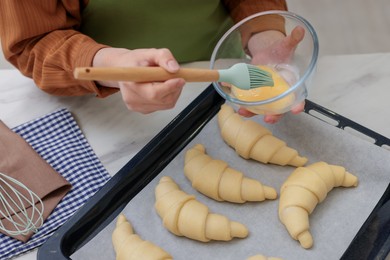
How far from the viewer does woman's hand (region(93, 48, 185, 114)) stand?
64 centimetres

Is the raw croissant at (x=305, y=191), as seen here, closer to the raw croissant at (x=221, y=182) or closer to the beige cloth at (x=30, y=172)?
the raw croissant at (x=221, y=182)

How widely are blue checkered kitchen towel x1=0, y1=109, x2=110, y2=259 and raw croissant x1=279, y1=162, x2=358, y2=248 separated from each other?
0.31m

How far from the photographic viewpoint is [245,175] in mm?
859

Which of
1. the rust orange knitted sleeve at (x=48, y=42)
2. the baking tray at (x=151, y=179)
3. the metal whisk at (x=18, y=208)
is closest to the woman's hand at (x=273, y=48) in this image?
the baking tray at (x=151, y=179)

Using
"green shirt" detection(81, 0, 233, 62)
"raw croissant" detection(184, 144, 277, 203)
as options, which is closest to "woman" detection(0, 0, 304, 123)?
"green shirt" detection(81, 0, 233, 62)

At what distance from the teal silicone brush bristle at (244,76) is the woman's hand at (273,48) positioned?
0.28ft

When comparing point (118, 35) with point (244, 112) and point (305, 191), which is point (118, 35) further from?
point (305, 191)

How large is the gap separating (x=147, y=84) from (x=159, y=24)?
32 cm

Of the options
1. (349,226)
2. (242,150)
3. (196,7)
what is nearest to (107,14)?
(196,7)

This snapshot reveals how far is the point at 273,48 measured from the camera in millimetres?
840

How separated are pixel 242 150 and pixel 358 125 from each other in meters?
0.20

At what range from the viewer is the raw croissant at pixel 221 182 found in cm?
81

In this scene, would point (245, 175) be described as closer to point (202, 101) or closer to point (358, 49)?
point (202, 101)

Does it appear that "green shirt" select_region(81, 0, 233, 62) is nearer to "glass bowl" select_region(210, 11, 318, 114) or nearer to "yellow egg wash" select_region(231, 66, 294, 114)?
"glass bowl" select_region(210, 11, 318, 114)
